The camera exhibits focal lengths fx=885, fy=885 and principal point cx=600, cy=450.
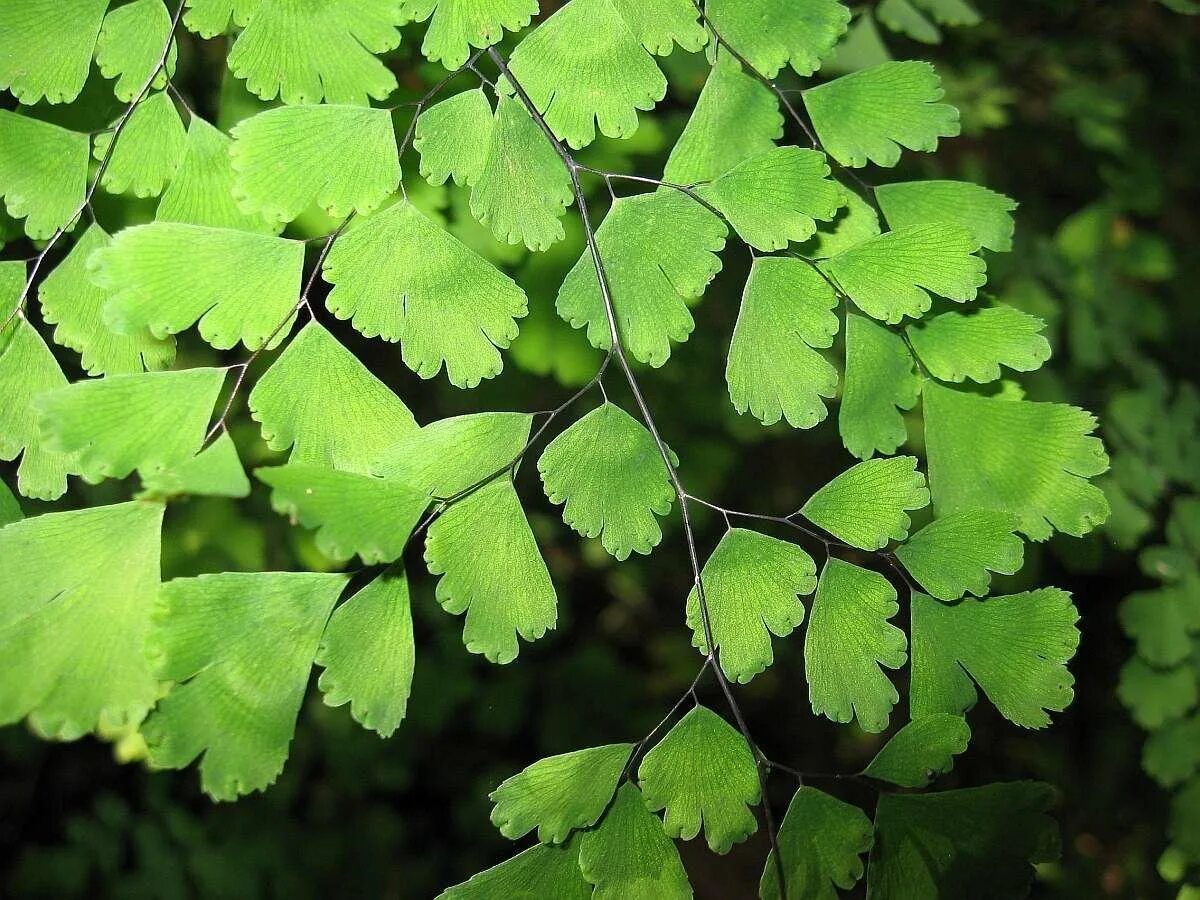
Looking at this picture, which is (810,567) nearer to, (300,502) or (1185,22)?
(300,502)

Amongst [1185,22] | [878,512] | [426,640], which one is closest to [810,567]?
[878,512]

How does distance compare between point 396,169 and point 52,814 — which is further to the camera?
point 52,814

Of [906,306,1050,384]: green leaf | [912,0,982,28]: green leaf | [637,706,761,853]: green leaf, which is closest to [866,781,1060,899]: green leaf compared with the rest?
[637,706,761,853]: green leaf

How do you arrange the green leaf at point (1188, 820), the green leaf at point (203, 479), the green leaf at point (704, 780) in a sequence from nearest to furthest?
the green leaf at point (203, 479)
the green leaf at point (704, 780)
the green leaf at point (1188, 820)

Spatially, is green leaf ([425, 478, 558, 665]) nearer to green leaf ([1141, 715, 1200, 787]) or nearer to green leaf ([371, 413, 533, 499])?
green leaf ([371, 413, 533, 499])

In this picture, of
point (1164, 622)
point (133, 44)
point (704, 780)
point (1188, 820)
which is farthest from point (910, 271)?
point (1188, 820)

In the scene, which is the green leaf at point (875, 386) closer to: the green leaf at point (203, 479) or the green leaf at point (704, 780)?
the green leaf at point (704, 780)

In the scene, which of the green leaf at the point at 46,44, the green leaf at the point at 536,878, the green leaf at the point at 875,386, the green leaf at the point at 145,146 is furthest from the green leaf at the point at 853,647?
the green leaf at the point at 46,44
